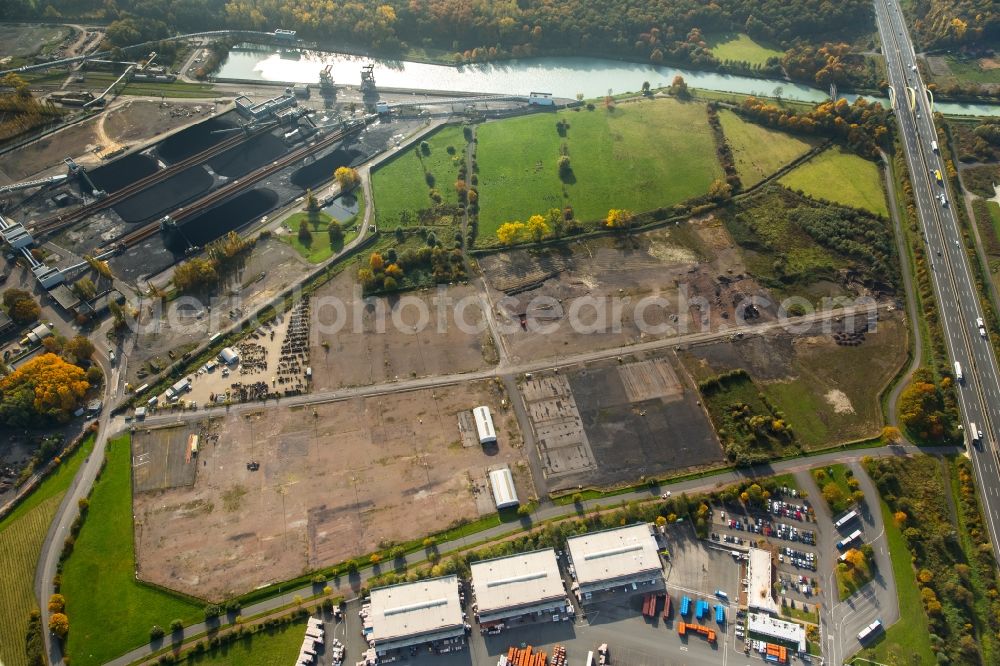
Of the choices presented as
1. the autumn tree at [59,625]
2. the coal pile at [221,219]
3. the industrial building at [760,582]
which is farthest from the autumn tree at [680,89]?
the autumn tree at [59,625]

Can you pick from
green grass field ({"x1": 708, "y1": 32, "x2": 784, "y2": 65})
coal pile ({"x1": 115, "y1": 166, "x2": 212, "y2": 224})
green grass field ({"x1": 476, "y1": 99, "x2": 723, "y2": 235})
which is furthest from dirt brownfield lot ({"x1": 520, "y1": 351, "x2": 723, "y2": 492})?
green grass field ({"x1": 708, "y1": 32, "x2": 784, "y2": 65})

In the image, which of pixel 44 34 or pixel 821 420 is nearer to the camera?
pixel 821 420

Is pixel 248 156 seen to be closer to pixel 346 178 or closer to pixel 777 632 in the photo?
pixel 346 178

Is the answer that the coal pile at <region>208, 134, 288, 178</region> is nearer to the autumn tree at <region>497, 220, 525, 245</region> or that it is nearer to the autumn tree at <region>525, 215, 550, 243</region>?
the autumn tree at <region>497, 220, 525, 245</region>

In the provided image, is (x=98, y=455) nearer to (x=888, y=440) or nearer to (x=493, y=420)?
(x=493, y=420)

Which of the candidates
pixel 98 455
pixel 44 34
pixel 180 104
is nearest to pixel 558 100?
pixel 180 104

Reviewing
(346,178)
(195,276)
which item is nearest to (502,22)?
(346,178)
